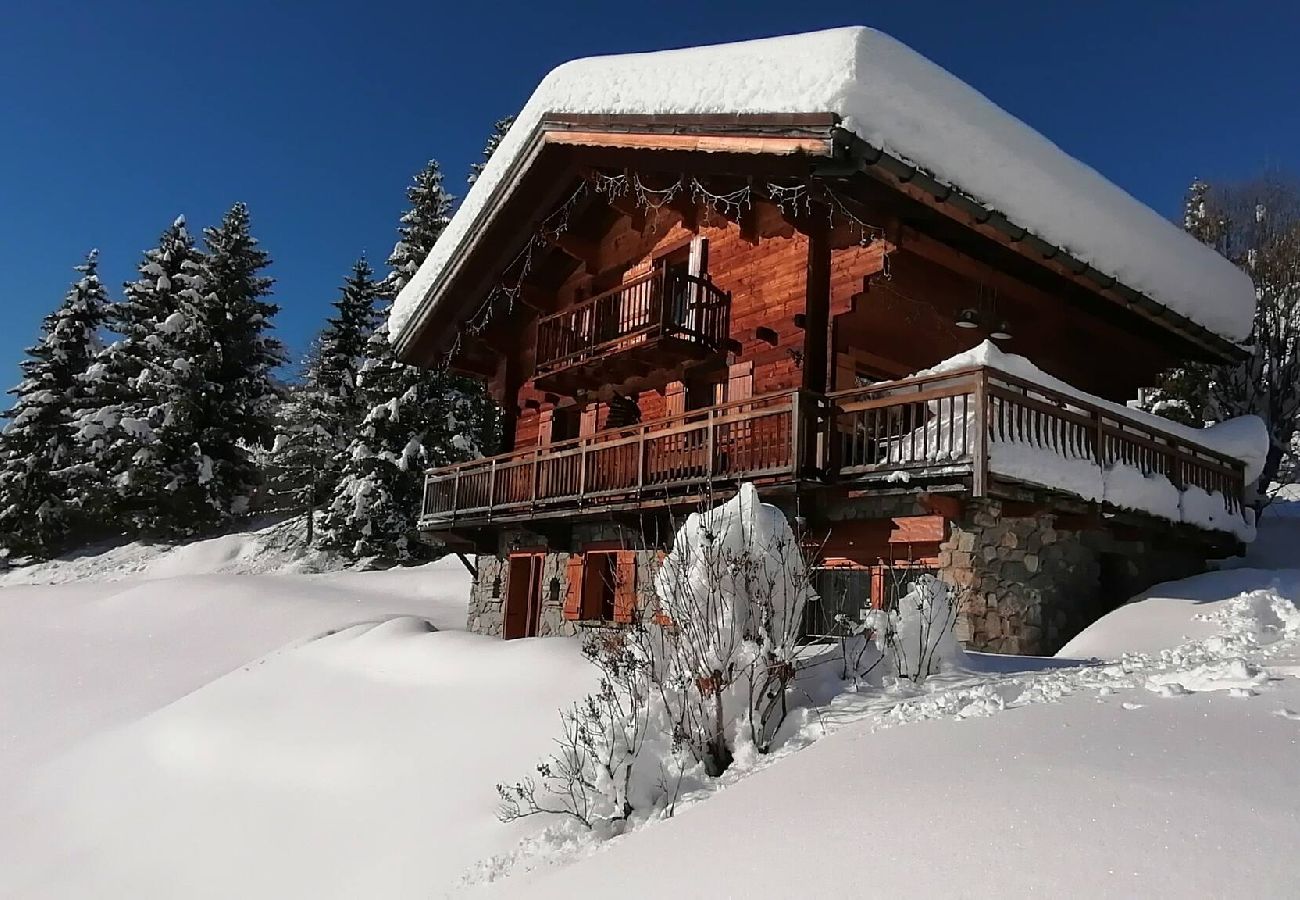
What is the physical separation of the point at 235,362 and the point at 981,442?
31261 millimetres

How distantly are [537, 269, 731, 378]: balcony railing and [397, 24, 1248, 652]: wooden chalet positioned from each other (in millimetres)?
51

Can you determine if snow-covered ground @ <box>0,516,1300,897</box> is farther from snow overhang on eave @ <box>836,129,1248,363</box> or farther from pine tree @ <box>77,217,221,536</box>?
pine tree @ <box>77,217,221,536</box>

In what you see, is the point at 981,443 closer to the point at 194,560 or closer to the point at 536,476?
the point at 536,476

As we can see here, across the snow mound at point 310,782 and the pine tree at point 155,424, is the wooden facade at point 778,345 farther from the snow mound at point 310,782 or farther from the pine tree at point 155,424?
the pine tree at point 155,424

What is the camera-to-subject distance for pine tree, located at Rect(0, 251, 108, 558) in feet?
104

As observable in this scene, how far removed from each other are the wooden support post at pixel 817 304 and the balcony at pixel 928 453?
781 mm

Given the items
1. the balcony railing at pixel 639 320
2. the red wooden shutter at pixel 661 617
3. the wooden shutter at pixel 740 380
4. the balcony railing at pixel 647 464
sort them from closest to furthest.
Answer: the red wooden shutter at pixel 661 617 < the balcony railing at pixel 647 464 < the wooden shutter at pixel 740 380 < the balcony railing at pixel 639 320

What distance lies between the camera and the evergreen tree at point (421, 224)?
28516 millimetres

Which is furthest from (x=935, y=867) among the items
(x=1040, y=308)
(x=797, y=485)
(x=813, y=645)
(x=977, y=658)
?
(x=1040, y=308)

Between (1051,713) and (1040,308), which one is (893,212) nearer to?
(1040,308)

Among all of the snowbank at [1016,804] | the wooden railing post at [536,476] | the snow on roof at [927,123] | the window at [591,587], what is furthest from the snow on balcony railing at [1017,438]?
the wooden railing post at [536,476]

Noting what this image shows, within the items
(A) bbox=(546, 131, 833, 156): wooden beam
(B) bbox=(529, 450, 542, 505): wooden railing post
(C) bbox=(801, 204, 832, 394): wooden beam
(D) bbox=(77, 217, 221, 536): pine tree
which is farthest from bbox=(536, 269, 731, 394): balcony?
(D) bbox=(77, 217, 221, 536): pine tree

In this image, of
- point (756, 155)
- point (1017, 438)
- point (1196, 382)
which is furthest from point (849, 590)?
point (1196, 382)

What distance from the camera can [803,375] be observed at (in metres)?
11.6
